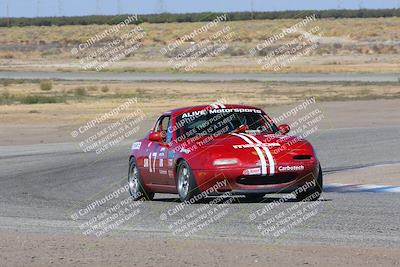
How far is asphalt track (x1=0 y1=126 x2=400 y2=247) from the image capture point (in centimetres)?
1135

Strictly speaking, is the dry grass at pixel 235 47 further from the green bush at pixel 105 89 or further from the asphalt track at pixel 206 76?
the green bush at pixel 105 89

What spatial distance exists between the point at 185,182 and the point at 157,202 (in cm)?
134

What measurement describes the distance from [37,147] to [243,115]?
13.2 m

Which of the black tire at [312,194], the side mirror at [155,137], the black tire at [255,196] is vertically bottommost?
the black tire at [255,196]

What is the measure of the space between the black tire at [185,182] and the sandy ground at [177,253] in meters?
3.32

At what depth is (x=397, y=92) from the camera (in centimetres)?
4603

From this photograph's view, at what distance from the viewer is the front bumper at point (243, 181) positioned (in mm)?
14141

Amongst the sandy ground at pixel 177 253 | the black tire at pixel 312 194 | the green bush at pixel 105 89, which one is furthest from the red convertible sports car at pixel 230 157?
the green bush at pixel 105 89

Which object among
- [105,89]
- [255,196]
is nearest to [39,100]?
[105,89]

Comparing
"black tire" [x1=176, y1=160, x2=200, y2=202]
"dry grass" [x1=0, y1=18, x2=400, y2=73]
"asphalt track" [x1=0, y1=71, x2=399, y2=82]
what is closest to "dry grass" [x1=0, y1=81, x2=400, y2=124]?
"asphalt track" [x1=0, y1=71, x2=399, y2=82]

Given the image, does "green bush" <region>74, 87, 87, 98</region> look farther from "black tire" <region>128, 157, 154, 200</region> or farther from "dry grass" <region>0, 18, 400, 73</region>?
"black tire" <region>128, 157, 154, 200</region>

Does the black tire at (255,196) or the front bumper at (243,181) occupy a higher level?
the front bumper at (243,181)

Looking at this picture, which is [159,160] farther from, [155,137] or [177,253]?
[177,253]

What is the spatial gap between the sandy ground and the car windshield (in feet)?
14.4
